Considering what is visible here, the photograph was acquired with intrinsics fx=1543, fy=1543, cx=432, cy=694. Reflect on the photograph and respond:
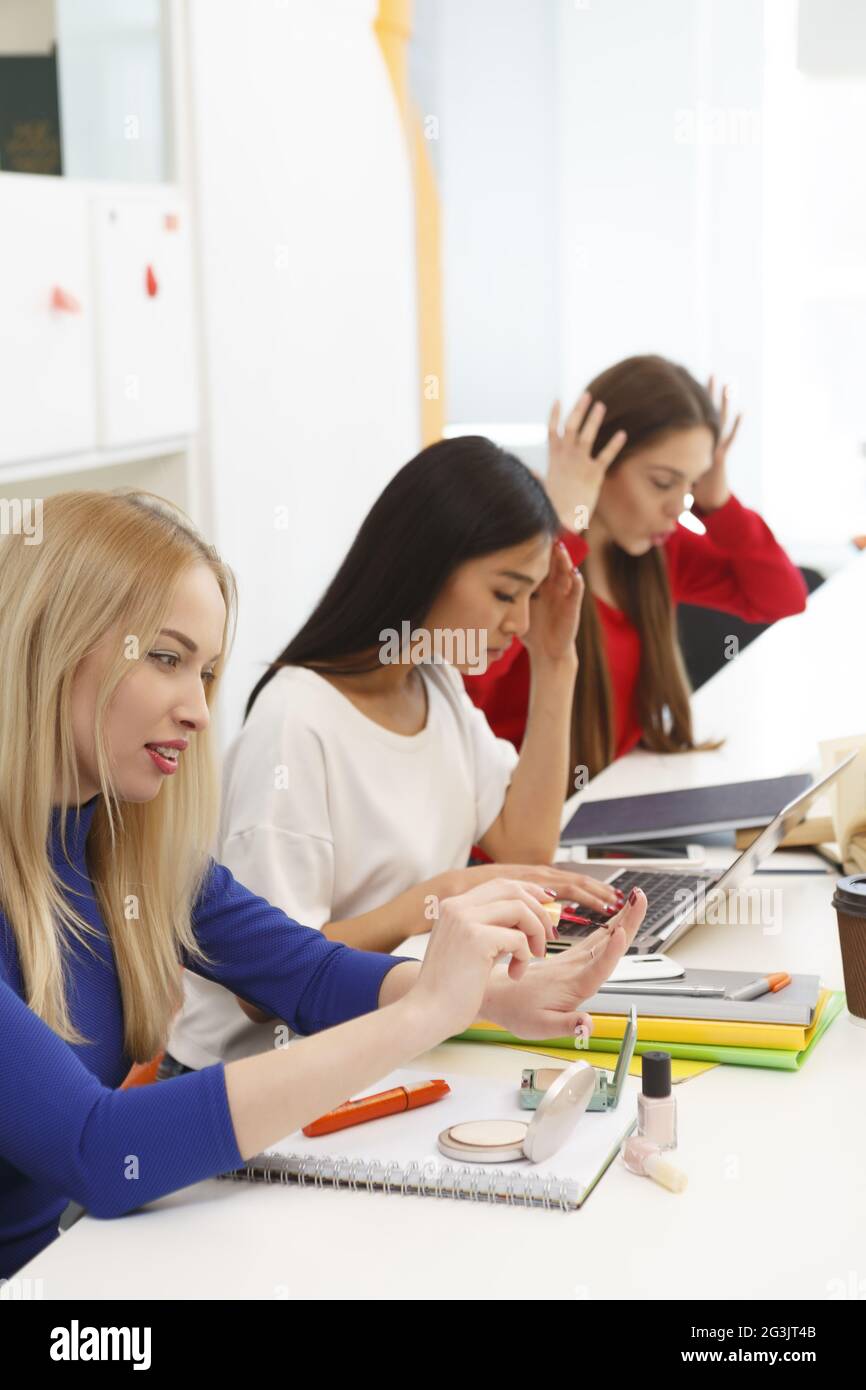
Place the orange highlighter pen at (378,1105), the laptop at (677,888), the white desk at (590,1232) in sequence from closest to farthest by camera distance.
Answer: the white desk at (590,1232) < the orange highlighter pen at (378,1105) < the laptop at (677,888)

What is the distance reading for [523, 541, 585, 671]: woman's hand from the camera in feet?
6.54

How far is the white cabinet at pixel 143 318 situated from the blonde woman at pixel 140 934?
1.50 metres

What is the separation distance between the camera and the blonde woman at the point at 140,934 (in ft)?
3.25

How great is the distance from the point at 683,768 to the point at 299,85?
6.53 feet

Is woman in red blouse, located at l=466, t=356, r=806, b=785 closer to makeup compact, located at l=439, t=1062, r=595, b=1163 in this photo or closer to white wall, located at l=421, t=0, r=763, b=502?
makeup compact, located at l=439, t=1062, r=595, b=1163

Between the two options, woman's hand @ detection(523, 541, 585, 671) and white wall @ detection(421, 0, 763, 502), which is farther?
white wall @ detection(421, 0, 763, 502)

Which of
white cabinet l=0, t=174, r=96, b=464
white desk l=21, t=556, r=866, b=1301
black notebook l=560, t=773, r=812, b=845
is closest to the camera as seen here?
white desk l=21, t=556, r=866, b=1301

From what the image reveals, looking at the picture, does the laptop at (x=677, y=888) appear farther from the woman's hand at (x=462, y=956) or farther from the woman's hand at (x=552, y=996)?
the woman's hand at (x=462, y=956)

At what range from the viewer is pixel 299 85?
11.4ft

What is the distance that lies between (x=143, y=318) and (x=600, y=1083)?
2.02 metres

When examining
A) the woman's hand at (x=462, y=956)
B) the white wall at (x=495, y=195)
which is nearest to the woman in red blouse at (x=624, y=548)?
the woman's hand at (x=462, y=956)

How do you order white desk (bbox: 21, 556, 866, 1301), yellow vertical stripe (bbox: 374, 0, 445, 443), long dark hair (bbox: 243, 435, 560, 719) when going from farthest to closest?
1. yellow vertical stripe (bbox: 374, 0, 445, 443)
2. long dark hair (bbox: 243, 435, 560, 719)
3. white desk (bbox: 21, 556, 866, 1301)

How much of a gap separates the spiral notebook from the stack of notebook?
0.09 meters

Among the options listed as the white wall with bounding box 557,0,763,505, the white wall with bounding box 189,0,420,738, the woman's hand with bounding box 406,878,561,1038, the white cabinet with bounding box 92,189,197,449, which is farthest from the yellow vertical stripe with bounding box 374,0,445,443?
the woman's hand with bounding box 406,878,561,1038
